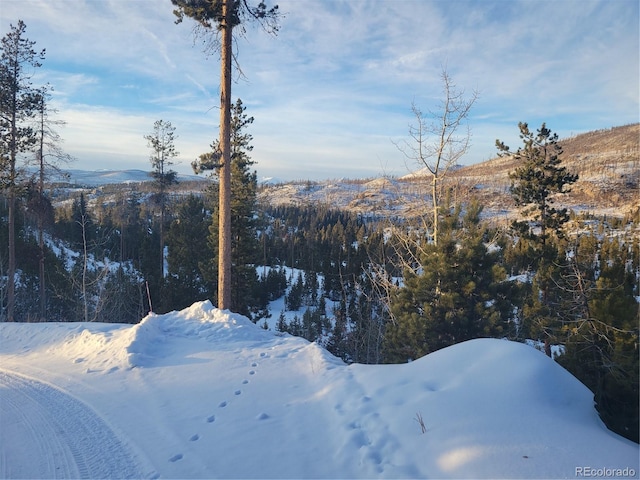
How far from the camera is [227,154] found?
9875 millimetres

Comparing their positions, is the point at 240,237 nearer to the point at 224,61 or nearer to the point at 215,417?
the point at 224,61

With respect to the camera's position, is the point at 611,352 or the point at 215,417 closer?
the point at 215,417

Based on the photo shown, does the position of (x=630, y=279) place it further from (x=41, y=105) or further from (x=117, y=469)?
(x=41, y=105)

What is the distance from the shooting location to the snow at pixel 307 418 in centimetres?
346

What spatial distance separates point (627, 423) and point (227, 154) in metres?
9.11

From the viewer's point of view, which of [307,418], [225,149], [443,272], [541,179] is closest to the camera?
[307,418]

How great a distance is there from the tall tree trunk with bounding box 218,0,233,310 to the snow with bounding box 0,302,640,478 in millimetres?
3727

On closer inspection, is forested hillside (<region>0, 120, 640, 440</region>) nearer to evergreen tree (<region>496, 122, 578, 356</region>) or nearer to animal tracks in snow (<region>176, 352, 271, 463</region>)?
evergreen tree (<region>496, 122, 578, 356</region>)

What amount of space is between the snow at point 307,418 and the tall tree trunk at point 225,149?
3.73 metres

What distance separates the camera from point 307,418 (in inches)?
175

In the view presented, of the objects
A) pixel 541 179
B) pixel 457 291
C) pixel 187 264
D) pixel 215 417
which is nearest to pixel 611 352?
pixel 457 291

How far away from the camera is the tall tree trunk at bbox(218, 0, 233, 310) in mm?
9398

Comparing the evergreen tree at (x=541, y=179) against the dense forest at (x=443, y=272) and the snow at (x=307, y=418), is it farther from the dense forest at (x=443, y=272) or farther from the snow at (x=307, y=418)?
the snow at (x=307, y=418)

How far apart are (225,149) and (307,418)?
7.35 metres
